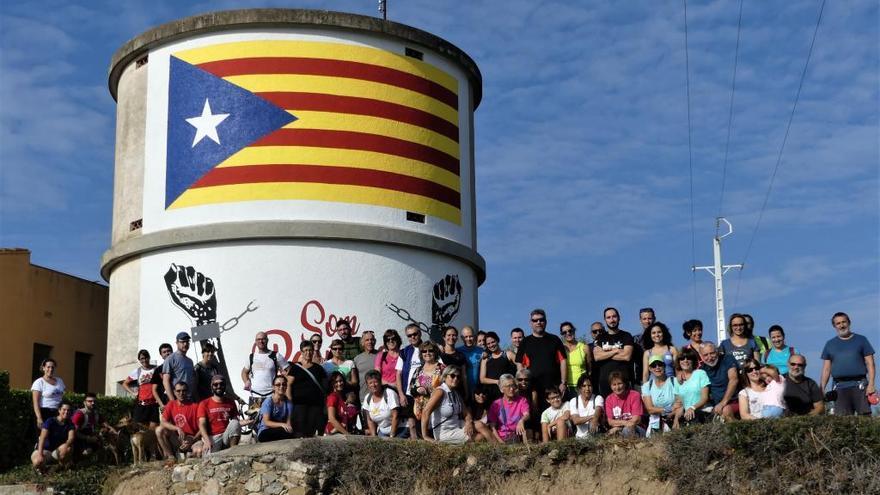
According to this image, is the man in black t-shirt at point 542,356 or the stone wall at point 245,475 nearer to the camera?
the stone wall at point 245,475

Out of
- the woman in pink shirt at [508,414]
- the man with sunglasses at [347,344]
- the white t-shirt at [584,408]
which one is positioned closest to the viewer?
the white t-shirt at [584,408]

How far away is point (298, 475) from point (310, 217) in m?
8.46

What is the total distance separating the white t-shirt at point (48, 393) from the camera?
1822cm

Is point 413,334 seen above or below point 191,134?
below

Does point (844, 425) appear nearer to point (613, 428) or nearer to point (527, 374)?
point (613, 428)

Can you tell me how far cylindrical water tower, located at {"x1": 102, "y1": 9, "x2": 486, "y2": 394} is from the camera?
23484 millimetres

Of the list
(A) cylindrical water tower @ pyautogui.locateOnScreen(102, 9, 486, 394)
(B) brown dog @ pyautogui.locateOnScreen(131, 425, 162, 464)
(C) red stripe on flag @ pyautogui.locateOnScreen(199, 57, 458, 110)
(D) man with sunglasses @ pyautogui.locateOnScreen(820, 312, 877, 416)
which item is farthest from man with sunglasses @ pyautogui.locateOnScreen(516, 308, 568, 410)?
(C) red stripe on flag @ pyautogui.locateOnScreen(199, 57, 458, 110)

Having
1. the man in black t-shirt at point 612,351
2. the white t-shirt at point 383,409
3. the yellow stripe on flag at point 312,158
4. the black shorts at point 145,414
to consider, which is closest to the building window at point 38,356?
the yellow stripe on flag at point 312,158

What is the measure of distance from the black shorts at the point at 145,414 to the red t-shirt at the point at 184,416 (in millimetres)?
1302

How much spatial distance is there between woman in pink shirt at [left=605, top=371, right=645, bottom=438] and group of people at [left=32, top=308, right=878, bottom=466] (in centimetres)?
2

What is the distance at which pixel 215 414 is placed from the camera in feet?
57.9

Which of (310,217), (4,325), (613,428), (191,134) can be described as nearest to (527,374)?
(613,428)

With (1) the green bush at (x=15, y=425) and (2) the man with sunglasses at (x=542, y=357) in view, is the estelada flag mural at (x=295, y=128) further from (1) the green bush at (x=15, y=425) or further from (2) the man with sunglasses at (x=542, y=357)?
(2) the man with sunglasses at (x=542, y=357)

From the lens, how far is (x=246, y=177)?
23.8 metres
